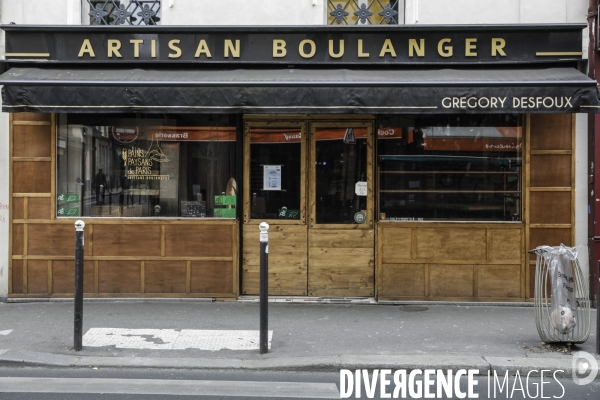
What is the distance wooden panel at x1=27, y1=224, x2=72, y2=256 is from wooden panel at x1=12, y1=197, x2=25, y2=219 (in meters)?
0.22

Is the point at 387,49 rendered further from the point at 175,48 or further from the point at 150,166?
the point at 150,166

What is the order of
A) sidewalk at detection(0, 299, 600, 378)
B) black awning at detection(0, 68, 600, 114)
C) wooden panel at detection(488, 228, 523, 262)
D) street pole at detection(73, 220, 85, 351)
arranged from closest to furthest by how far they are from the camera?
1. sidewalk at detection(0, 299, 600, 378)
2. street pole at detection(73, 220, 85, 351)
3. black awning at detection(0, 68, 600, 114)
4. wooden panel at detection(488, 228, 523, 262)

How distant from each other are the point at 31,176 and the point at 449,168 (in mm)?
6249

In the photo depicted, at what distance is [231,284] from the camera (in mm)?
10445

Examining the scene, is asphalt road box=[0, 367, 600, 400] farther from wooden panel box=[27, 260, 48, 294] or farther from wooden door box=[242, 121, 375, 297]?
wooden door box=[242, 121, 375, 297]

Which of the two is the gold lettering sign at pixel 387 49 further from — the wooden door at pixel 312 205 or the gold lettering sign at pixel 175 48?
the gold lettering sign at pixel 175 48

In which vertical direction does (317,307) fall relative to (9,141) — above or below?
below

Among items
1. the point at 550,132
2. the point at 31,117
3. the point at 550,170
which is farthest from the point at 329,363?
the point at 31,117

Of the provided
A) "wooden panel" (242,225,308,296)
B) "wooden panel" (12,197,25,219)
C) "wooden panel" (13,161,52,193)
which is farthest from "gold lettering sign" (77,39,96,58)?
"wooden panel" (242,225,308,296)

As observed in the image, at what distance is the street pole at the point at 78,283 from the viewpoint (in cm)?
746

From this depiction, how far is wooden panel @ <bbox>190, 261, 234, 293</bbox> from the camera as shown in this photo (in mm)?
10438

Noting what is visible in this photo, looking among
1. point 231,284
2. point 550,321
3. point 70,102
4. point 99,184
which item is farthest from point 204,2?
point 550,321

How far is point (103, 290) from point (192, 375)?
13.1ft

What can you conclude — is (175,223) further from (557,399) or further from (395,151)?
(557,399)
